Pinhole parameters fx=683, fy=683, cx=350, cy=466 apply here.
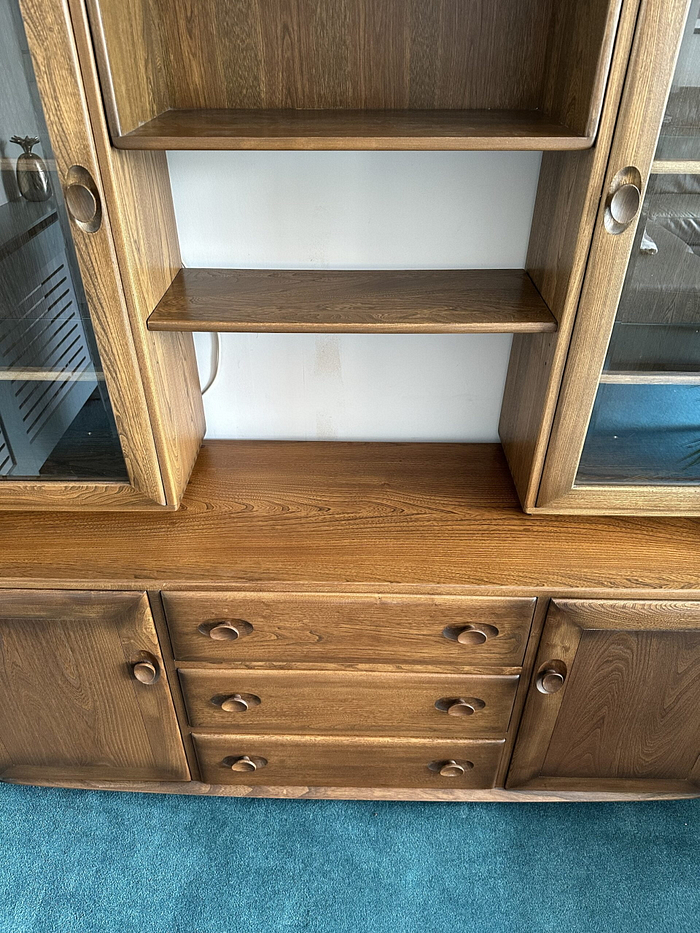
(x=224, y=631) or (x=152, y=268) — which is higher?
(x=152, y=268)

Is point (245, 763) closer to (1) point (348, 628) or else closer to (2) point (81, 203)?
(1) point (348, 628)

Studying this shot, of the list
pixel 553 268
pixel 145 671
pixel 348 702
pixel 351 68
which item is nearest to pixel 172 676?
pixel 145 671

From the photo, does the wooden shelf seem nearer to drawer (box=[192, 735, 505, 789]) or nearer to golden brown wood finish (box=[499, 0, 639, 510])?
golden brown wood finish (box=[499, 0, 639, 510])

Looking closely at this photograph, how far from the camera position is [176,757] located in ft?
4.18

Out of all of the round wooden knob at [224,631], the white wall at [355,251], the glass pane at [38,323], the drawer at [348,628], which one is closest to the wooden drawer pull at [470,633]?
the drawer at [348,628]

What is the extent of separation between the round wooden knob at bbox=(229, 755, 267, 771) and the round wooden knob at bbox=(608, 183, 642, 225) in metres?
1.09

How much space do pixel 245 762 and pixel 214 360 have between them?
2.48ft

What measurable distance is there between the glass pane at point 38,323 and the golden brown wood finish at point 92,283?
0.07 ft

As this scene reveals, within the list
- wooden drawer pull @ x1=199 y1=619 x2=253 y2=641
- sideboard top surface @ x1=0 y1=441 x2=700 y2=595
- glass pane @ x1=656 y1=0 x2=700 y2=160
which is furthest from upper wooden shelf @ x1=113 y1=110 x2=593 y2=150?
wooden drawer pull @ x1=199 y1=619 x2=253 y2=641

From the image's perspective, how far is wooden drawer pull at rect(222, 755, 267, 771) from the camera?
4.19 ft

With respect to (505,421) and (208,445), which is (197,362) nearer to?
(208,445)

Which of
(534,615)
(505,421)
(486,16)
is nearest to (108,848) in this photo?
(534,615)

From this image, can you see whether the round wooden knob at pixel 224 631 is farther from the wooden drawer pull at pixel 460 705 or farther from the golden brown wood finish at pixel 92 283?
the wooden drawer pull at pixel 460 705

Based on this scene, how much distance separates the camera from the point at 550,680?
1.12 m
